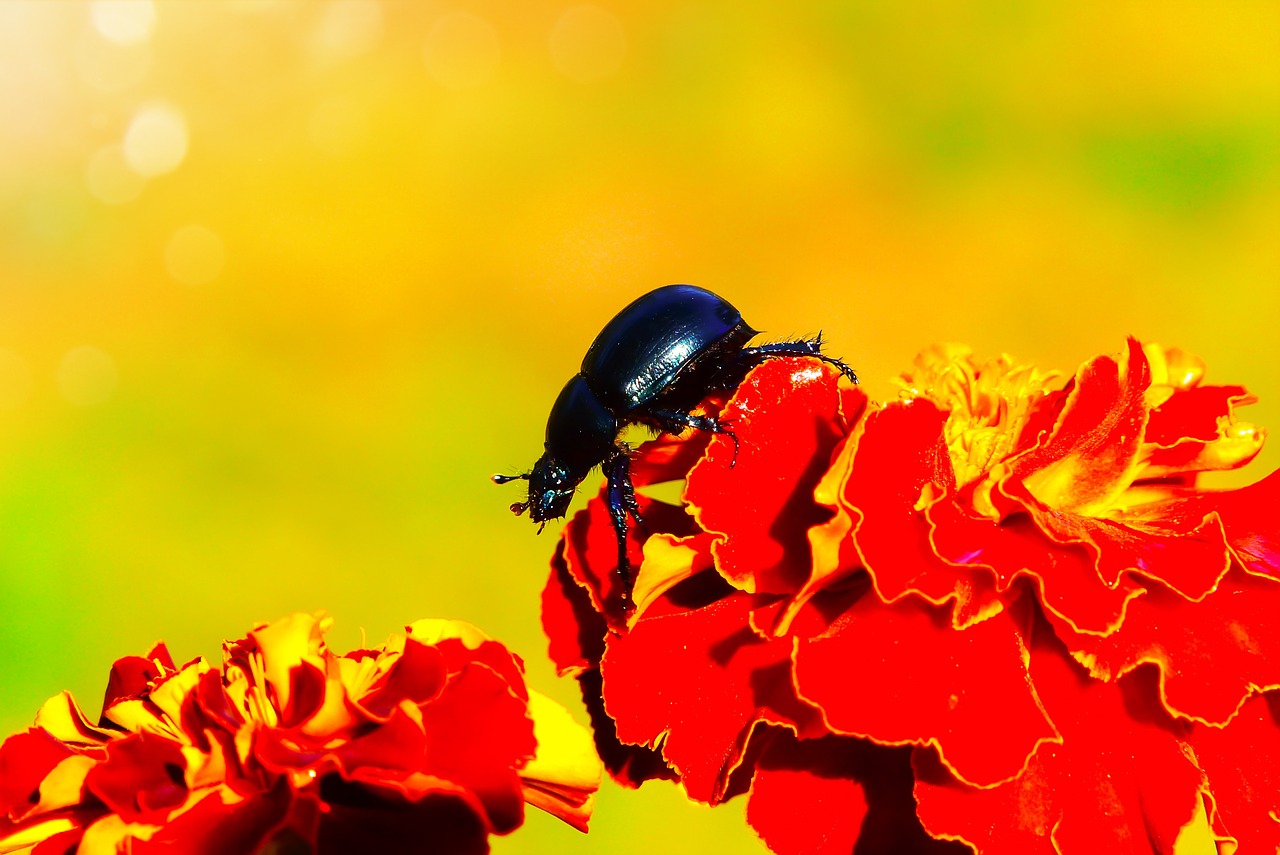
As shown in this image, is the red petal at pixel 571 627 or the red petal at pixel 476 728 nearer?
the red petal at pixel 476 728

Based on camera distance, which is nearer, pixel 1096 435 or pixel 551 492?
pixel 1096 435

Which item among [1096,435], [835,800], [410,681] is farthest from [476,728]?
[1096,435]

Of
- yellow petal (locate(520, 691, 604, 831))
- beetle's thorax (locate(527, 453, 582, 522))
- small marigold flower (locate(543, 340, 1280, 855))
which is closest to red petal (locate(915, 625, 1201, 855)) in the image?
small marigold flower (locate(543, 340, 1280, 855))

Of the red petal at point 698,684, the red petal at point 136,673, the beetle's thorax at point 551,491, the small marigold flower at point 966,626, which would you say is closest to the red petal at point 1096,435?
the small marigold flower at point 966,626

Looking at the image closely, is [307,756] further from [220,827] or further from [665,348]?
[665,348]

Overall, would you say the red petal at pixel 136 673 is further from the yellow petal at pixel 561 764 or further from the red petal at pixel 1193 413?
the red petal at pixel 1193 413

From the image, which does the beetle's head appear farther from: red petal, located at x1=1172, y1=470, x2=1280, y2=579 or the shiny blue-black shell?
red petal, located at x1=1172, y1=470, x2=1280, y2=579
